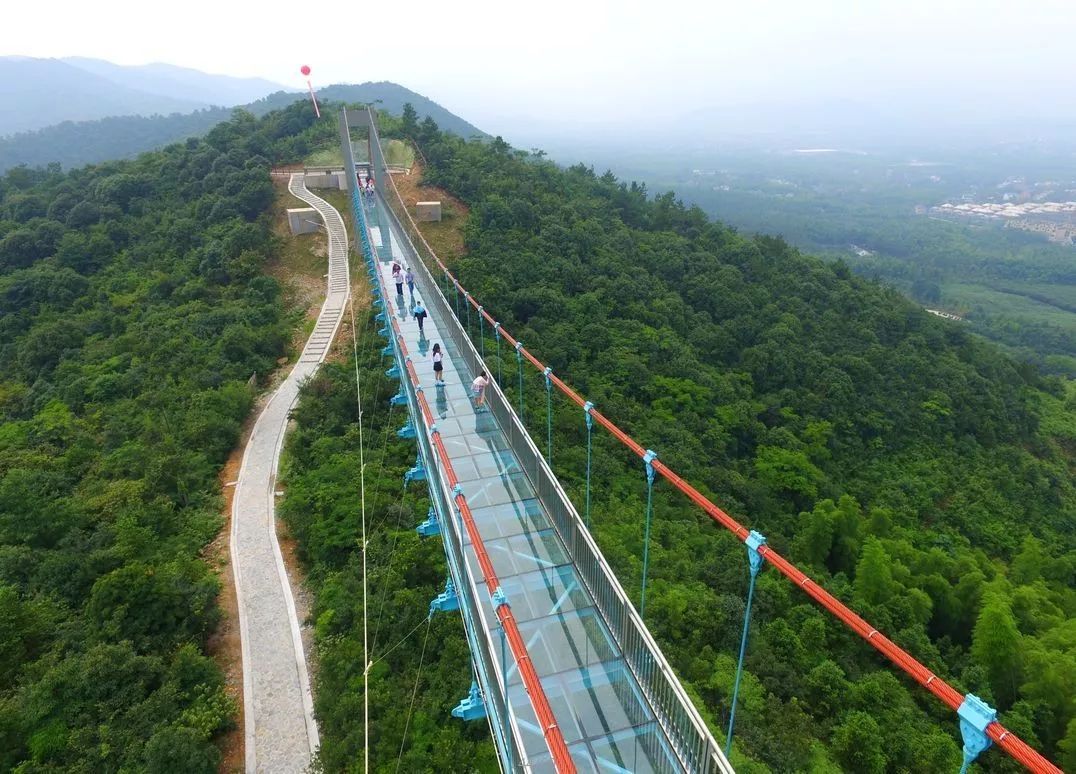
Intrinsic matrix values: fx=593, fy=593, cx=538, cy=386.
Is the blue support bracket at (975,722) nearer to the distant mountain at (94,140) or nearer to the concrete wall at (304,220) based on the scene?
the concrete wall at (304,220)

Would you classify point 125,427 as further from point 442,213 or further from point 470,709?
point 442,213

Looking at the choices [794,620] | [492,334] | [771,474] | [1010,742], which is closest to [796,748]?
[794,620]

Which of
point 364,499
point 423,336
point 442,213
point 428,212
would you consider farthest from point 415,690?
point 442,213

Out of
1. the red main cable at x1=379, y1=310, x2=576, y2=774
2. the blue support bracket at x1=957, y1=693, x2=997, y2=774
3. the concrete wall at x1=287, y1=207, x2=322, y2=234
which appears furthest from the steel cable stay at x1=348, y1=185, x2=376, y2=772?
the blue support bracket at x1=957, y1=693, x2=997, y2=774

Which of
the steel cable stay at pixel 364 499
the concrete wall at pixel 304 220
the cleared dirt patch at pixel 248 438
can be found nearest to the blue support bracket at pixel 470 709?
the steel cable stay at pixel 364 499

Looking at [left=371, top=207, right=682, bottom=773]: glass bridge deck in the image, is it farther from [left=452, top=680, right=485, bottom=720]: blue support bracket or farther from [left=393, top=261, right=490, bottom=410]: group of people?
[left=452, top=680, right=485, bottom=720]: blue support bracket

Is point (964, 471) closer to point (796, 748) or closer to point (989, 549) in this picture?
point (989, 549)
